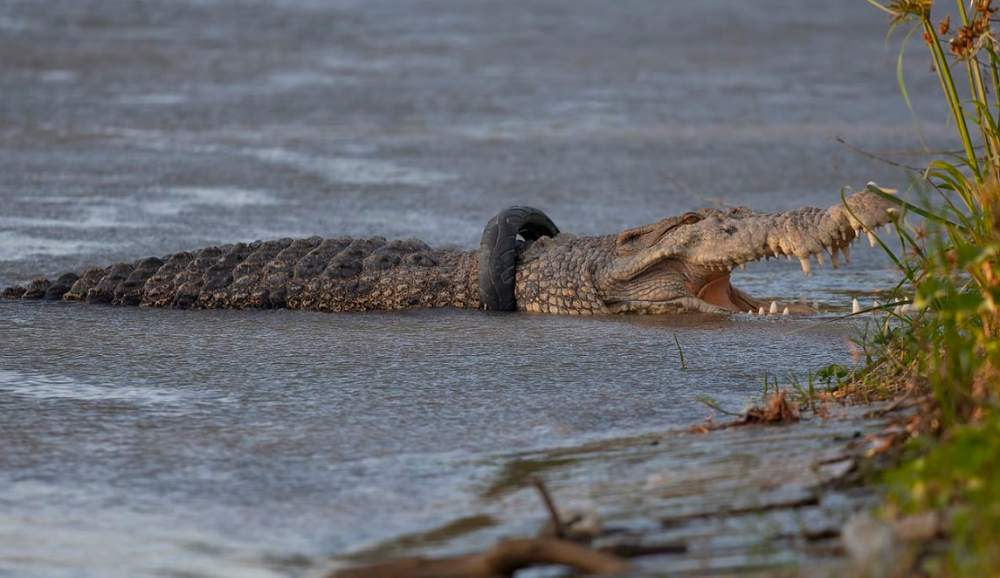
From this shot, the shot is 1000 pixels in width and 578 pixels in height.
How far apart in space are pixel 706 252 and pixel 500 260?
92 centimetres

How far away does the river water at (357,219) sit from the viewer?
349cm

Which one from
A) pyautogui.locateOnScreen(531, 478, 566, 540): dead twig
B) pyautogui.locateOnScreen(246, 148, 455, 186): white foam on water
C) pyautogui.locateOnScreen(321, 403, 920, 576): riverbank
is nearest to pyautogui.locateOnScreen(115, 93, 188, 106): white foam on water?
pyautogui.locateOnScreen(246, 148, 455, 186): white foam on water

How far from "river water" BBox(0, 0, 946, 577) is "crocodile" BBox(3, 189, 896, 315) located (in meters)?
0.17

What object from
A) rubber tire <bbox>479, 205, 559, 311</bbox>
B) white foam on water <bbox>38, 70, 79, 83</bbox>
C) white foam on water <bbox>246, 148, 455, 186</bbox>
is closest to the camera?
rubber tire <bbox>479, 205, 559, 311</bbox>

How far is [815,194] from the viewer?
8742 mm

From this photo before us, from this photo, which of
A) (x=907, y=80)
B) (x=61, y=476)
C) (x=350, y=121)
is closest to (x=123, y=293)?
(x=61, y=476)

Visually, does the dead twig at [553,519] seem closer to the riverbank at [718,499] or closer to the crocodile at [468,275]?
the riverbank at [718,499]

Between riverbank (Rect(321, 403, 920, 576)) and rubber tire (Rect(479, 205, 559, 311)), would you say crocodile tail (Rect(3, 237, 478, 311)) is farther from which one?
riverbank (Rect(321, 403, 920, 576))

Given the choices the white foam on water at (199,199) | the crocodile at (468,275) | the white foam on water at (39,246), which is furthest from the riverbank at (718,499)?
the white foam on water at (199,199)

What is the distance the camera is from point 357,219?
8.20 m

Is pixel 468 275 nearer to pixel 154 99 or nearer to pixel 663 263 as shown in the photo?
pixel 663 263

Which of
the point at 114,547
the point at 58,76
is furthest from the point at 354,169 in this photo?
the point at 114,547

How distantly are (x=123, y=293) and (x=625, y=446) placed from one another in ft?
10.7

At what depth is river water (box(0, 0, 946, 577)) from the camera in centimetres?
349
